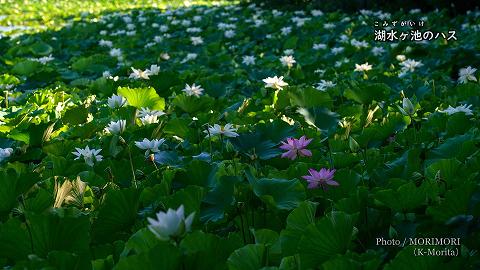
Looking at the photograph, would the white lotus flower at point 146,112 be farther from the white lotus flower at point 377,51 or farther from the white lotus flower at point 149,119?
the white lotus flower at point 377,51

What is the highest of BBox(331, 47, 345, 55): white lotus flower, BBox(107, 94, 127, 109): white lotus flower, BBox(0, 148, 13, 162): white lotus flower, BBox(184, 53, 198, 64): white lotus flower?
BBox(0, 148, 13, 162): white lotus flower

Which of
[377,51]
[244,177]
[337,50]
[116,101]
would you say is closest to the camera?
[244,177]

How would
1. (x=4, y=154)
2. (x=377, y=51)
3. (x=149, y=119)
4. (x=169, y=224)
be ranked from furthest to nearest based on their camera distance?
(x=377, y=51) < (x=149, y=119) < (x=4, y=154) < (x=169, y=224)

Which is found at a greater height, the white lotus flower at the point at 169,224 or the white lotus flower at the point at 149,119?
the white lotus flower at the point at 169,224

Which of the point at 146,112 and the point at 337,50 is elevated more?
the point at 146,112

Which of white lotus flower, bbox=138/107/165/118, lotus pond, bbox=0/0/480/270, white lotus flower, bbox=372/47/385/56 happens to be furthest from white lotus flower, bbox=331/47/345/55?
white lotus flower, bbox=138/107/165/118

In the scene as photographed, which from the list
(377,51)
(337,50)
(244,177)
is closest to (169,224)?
(244,177)

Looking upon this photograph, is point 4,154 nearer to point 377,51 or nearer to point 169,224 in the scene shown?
point 169,224

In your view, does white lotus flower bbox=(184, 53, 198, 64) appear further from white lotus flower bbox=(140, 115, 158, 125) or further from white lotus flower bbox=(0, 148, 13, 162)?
white lotus flower bbox=(0, 148, 13, 162)

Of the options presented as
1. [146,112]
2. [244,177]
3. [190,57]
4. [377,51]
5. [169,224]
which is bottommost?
[190,57]

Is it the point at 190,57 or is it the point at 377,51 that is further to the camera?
the point at 190,57

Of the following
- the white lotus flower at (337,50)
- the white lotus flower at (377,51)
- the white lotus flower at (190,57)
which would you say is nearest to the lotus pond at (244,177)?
the white lotus flower at (377,51)

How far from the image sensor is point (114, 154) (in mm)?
2143

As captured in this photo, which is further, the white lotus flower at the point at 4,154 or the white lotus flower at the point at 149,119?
the white lotus flower at the point at 149,119
